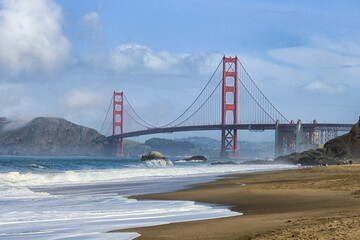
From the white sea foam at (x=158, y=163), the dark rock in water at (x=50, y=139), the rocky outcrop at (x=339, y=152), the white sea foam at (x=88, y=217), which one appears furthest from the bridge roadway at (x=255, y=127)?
the white sea foam at (x=88, y=217)

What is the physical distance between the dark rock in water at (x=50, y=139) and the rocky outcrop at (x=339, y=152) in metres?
72.7

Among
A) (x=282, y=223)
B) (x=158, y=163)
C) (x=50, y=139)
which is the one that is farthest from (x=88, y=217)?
(x=50, y=139)

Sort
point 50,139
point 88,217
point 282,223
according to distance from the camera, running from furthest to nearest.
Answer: point 50,139, point 88,217, point 282,223

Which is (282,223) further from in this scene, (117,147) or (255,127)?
(117,147)

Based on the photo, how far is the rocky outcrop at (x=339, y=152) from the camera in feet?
152

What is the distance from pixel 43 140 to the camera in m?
134

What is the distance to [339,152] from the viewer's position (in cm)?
4794

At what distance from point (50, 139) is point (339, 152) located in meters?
99.3

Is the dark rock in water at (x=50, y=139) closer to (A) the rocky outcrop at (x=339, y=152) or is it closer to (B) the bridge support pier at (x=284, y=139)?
(B) the bridge support pier at (x=284, y=139)

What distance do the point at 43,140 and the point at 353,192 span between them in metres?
129

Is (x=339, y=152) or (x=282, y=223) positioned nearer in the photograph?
(x=282, y=223)

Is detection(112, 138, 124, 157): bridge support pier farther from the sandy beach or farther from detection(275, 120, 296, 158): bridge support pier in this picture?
the sandy beach

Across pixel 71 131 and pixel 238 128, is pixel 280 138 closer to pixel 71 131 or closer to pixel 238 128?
pixel 238 128

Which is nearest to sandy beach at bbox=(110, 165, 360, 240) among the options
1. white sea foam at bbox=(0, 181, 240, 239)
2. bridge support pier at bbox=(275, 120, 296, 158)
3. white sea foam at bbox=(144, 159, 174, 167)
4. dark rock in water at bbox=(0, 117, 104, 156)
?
white sea foam at bbox=(0, 181, 240, 239)
